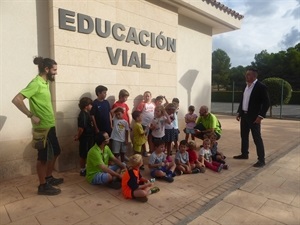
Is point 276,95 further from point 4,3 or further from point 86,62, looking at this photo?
point 4,3

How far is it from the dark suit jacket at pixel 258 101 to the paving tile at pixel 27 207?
164 inches

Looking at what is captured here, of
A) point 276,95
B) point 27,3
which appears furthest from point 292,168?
point 276,95

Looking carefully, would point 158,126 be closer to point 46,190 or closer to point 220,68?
point 46,190

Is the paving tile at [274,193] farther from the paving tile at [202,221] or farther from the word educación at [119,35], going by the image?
the word educación at [119,35]

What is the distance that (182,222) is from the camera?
9.01 ft

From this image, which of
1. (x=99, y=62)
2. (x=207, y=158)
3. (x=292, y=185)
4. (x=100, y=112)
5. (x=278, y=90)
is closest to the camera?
(x=292, y=185)

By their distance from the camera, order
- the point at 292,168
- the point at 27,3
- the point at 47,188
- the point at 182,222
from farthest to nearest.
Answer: the point at 292,168 < the point at 27,3 < the point at 47,188 < the point at 182,222

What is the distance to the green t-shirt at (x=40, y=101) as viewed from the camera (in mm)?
3095

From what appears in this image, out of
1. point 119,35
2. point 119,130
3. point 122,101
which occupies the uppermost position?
point 119,35

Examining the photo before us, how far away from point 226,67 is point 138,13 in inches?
1936

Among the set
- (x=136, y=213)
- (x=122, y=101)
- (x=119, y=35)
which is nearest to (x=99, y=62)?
(x=119, y=35)

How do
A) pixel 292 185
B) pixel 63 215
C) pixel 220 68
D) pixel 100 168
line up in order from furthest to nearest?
pixel 220 68
pixel 292 185
pixel 100 168
pixel 63 215

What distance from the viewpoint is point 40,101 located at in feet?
10.4

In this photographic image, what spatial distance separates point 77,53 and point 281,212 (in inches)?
167
